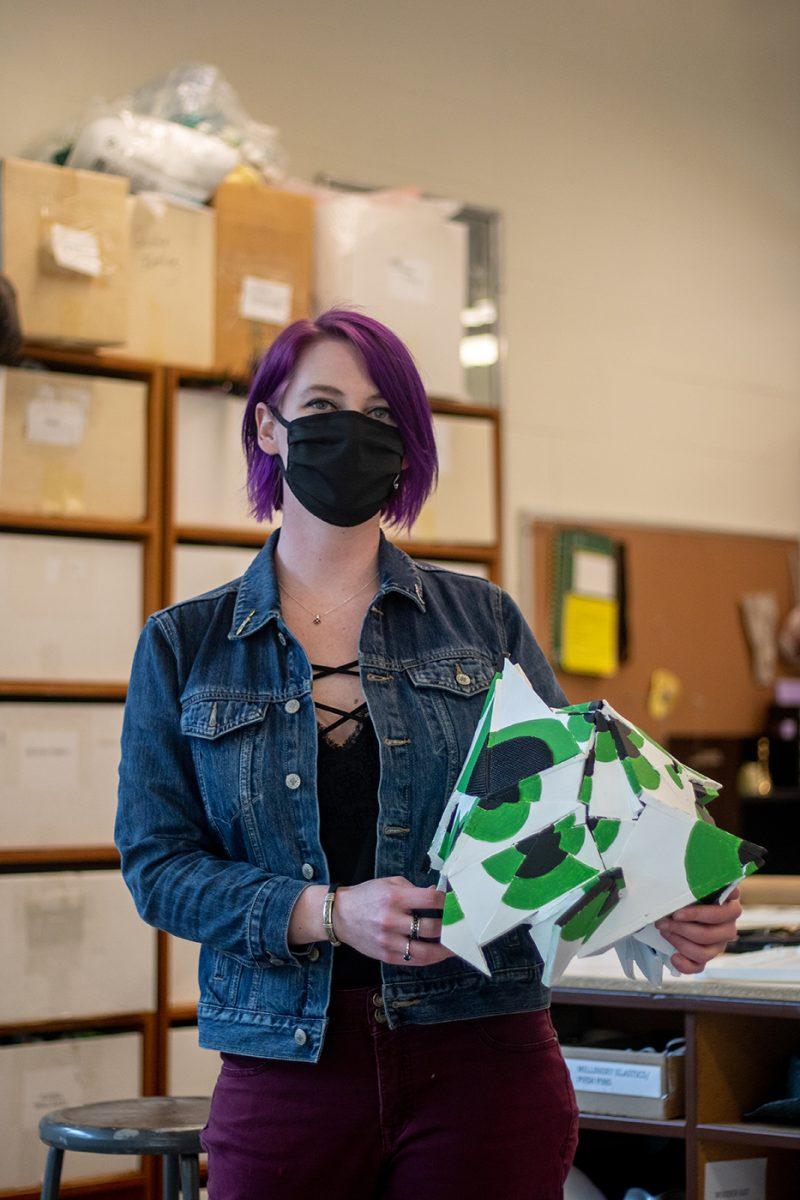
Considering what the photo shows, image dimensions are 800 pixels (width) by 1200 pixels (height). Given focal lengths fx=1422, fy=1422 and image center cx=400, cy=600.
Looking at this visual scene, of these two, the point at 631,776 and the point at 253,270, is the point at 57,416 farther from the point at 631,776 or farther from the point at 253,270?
the point at 631,776

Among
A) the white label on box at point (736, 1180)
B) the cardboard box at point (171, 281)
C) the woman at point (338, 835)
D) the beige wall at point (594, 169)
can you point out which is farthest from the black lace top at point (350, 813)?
the beige wall at point (594, 169)

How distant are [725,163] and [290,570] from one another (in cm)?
395

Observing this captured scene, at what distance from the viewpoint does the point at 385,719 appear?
131 cm

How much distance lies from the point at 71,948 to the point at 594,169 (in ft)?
9.73

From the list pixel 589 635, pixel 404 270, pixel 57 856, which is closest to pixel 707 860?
pixel 57 856

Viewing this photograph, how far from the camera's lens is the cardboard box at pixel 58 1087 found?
2.88 meters

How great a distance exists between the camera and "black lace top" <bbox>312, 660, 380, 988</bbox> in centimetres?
126

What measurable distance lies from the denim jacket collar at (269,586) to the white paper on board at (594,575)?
2888mm

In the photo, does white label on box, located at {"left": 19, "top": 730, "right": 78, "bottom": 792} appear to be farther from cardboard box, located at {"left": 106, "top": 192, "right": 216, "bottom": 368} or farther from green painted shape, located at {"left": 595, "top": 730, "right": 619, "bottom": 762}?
green painted shape, located at {"left": 595, "top": 730, "right": 619, "bottom": 762}

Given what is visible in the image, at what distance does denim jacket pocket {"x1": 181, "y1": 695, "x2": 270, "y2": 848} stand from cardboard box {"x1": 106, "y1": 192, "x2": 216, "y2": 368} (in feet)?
6.48

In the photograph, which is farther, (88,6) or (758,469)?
(758,469)

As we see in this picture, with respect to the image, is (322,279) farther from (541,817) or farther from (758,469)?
(541,817)

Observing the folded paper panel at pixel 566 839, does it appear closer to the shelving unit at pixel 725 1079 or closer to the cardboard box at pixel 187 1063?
the shelving unit at pixel 725 1079

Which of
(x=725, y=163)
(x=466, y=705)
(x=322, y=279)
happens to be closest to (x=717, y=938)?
(x=466, y=705)
